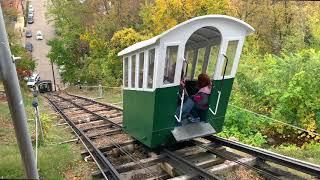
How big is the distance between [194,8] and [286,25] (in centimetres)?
1138

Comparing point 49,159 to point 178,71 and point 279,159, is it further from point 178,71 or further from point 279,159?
point 279,159

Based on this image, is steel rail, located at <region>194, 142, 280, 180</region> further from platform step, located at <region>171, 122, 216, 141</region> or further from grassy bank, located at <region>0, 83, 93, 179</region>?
grassy bank, located at <region>0, 83, 93, 179</region>

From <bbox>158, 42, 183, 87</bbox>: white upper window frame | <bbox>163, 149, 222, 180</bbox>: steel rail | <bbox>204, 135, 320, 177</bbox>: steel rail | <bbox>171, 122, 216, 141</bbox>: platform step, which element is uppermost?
<bbox>158, 42, 183, 87</bbox>: white upper window frame

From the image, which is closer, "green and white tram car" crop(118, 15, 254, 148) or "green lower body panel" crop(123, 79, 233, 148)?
"green and white tram car" crop(118, 15, 254, 148)

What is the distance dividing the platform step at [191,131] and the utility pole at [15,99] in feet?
12.8

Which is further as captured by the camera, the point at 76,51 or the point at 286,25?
the point at 76,51

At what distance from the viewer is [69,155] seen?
951 cm

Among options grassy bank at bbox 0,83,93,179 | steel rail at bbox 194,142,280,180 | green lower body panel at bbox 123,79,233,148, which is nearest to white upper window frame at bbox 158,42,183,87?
green lower body panel at bbox 123,79,233,148

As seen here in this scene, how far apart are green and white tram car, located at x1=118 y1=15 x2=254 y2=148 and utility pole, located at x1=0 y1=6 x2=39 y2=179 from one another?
3.43 metres

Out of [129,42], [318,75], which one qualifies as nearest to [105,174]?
[318,75]

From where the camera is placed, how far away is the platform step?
8773mm

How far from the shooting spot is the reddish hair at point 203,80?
9.14m

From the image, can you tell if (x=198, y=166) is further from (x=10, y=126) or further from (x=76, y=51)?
(x=76, y=51)

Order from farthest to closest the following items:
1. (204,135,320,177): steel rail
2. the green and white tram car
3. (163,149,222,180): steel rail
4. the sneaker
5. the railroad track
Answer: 1. the sneaker
2. the green and white tram car
3. the railroad track
4. (163,149,222,180): steel rail
5. (204,135,320,177): steel rail
